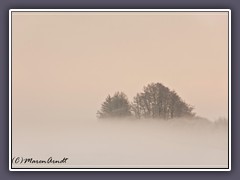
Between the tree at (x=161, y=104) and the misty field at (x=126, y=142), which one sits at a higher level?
the tree at (x=161, y=104)

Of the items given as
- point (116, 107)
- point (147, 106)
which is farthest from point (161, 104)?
point (116, 107)

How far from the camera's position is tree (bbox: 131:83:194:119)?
110 cm

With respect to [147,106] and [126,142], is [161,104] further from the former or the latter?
[126,142]

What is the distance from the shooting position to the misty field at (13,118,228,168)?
3.59 ft

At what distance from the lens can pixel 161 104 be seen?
43.6 inches

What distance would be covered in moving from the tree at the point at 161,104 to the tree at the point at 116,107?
A: 0.03 meters

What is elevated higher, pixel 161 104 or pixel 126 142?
pixel 161 104

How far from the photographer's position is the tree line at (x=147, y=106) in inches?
43.2

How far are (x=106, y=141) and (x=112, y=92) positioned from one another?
0.17 metres

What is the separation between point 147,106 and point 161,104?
0.16 feet

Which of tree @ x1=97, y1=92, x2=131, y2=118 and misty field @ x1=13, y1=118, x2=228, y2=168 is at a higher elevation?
tree @ x1=97, y1=92, x2=131, y2=118

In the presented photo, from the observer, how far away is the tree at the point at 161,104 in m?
1.10

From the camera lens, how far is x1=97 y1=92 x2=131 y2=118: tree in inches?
43.1
